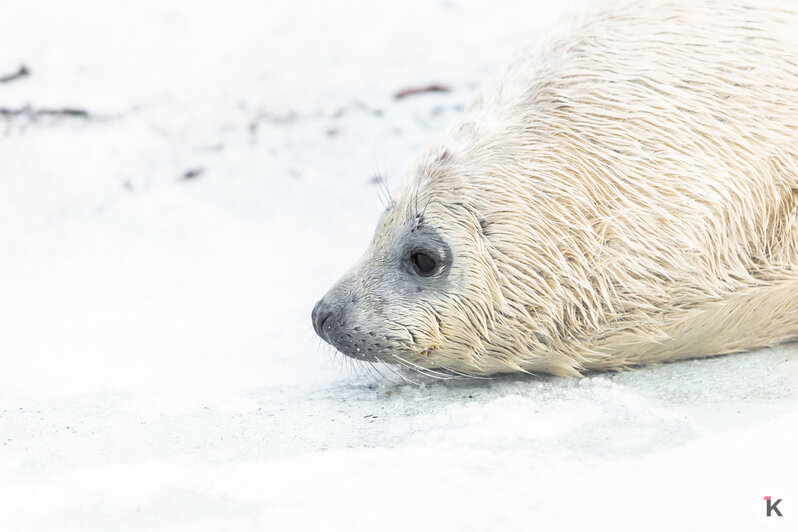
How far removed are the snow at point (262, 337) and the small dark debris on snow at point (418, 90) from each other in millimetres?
37

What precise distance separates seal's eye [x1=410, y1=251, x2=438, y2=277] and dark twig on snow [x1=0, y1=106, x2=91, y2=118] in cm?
284

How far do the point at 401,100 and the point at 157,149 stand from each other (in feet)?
4.75

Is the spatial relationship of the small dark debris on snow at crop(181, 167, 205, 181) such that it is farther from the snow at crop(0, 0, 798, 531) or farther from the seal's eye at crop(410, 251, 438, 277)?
the seal's eye at crop(410, 251, 438, 277)

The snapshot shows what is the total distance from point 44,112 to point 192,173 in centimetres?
90

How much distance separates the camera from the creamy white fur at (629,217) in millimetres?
3279

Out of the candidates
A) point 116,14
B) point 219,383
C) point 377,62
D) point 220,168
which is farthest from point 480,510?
point 116,14

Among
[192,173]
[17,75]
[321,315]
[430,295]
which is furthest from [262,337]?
[17,75]

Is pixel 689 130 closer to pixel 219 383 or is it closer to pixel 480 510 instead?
pixel 480 510

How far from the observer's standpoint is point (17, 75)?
5.51m

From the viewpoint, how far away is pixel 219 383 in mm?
3533

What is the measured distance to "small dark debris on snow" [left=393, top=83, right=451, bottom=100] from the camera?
5723 mm

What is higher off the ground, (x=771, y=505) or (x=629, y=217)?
(x=629, y=217)

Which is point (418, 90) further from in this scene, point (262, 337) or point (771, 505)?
point (771, 505)

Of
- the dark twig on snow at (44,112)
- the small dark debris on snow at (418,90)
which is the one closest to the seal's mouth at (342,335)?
the small dark debris on snow at (418,90)
